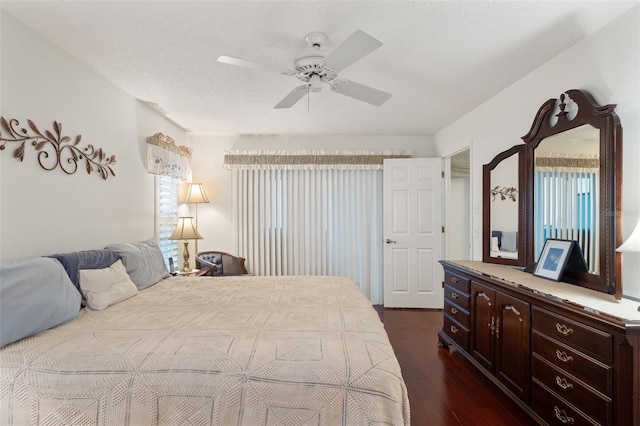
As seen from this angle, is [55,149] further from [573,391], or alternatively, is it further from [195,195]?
[573,391]

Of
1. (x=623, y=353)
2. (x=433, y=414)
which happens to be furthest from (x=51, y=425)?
(x=623, y=353)

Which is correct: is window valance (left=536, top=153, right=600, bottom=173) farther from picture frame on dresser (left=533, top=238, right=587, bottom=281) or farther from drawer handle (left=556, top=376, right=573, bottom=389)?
drawer handle (left=556, top=376, right=573, bottom=389)

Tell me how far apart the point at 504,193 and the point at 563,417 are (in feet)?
5.70

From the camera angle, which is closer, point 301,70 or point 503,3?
point 503,3

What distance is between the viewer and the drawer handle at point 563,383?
162 cm

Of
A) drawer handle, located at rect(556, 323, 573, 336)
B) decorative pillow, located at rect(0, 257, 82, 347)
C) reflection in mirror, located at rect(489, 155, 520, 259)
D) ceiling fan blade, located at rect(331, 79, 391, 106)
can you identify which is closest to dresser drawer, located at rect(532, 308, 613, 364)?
drawer handle, located at rect(556, 323, 573, 336)

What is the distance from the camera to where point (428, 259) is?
4.25m

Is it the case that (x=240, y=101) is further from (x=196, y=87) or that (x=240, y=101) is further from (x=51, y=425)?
(x=51, y=425)

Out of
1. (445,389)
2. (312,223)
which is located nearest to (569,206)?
(445,389)

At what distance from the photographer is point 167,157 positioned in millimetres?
3566

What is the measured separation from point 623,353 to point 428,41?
198cm

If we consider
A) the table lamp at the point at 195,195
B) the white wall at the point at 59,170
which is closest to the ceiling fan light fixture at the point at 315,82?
the white wall at the point at 59,170

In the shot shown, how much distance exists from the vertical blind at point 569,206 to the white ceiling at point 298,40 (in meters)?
0.86

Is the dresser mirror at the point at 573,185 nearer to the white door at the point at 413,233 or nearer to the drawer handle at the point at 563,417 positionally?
the drawer handle at the point at 563,417
